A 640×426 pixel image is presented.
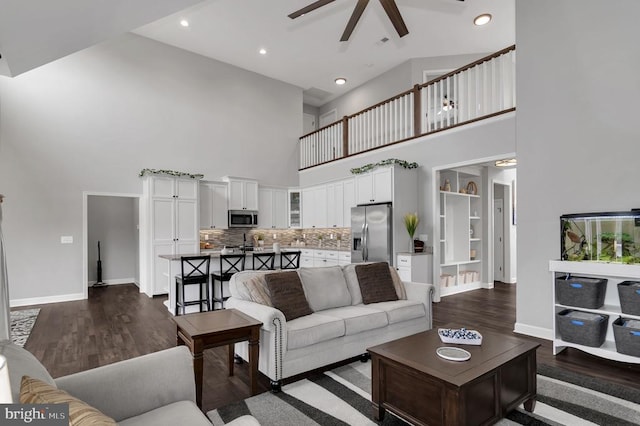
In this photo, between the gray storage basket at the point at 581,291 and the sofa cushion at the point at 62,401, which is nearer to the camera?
the sofa cushion at the point at 62,401

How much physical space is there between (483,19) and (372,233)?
4536mm

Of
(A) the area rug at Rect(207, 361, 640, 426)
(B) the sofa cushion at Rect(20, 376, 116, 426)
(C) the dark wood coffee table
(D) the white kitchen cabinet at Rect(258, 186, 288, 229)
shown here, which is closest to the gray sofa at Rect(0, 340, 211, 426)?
(B) the sofa cushion at Rect(20, 376, 116, 426)

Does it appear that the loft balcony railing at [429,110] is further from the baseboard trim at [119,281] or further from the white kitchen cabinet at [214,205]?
the baseboard trim at [119,281]

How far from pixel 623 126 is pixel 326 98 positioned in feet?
27.4

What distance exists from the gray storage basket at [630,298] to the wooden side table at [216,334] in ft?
11.2

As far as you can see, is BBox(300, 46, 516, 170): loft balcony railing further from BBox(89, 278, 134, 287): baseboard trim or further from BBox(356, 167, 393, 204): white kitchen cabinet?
BBox(89, 278, 134, 287): baseboard trim

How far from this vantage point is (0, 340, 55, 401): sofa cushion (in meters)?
1.20

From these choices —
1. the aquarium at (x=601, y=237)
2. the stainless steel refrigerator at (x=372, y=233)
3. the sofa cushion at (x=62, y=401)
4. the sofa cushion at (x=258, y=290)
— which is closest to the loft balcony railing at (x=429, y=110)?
the stainless steel refrigerator at (x=372, y=233)

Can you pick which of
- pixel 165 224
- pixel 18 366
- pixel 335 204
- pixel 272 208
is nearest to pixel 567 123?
pixel 335 204

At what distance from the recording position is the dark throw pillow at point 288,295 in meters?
3.25

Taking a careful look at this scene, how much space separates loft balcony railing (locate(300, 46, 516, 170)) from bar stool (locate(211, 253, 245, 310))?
3.74 metres

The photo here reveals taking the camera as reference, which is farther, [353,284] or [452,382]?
[353,284]

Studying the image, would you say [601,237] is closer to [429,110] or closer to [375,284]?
[375,284]

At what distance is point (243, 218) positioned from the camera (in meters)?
8.46
